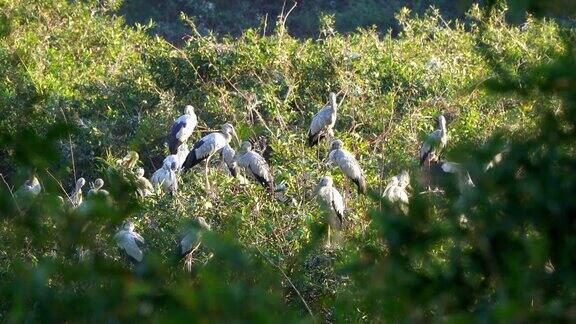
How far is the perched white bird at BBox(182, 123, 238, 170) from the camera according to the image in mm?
8336

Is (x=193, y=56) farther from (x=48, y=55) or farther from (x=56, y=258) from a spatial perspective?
(x=56, y=258)

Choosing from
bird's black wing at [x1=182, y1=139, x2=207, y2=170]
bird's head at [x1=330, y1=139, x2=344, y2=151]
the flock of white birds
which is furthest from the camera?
bird's black wing at [x1=182, y1=139, x2=207, y2=170]

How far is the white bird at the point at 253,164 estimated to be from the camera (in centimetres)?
748

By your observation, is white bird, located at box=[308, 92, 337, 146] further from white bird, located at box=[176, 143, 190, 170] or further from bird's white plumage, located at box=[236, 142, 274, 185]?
white bird, located at box=[176, 143, 190, 170]

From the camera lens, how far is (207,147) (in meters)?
8.40

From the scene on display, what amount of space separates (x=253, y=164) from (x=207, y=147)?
0.56 metres

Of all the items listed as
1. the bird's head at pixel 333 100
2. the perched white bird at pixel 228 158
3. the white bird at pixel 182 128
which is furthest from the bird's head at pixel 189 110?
the bird's head at pixel 333 100

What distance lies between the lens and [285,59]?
9258 millimetres

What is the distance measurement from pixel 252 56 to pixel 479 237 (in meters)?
7.41

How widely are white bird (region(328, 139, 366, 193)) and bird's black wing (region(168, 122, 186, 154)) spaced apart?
5.05ft

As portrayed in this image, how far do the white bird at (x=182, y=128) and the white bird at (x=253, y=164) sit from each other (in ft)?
1.63

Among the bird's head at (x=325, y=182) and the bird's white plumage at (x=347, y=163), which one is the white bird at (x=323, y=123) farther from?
the bird's head at (x=325, y=182)

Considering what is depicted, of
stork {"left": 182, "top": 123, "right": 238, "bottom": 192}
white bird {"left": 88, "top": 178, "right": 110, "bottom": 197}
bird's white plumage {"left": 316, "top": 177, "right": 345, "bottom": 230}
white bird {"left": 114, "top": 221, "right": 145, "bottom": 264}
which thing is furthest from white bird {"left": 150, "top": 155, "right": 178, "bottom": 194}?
white bird {"left": 114, "top": 221, "right": 145, "bottom": 264}

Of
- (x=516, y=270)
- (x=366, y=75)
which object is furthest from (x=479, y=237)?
(x=366, y=75)
